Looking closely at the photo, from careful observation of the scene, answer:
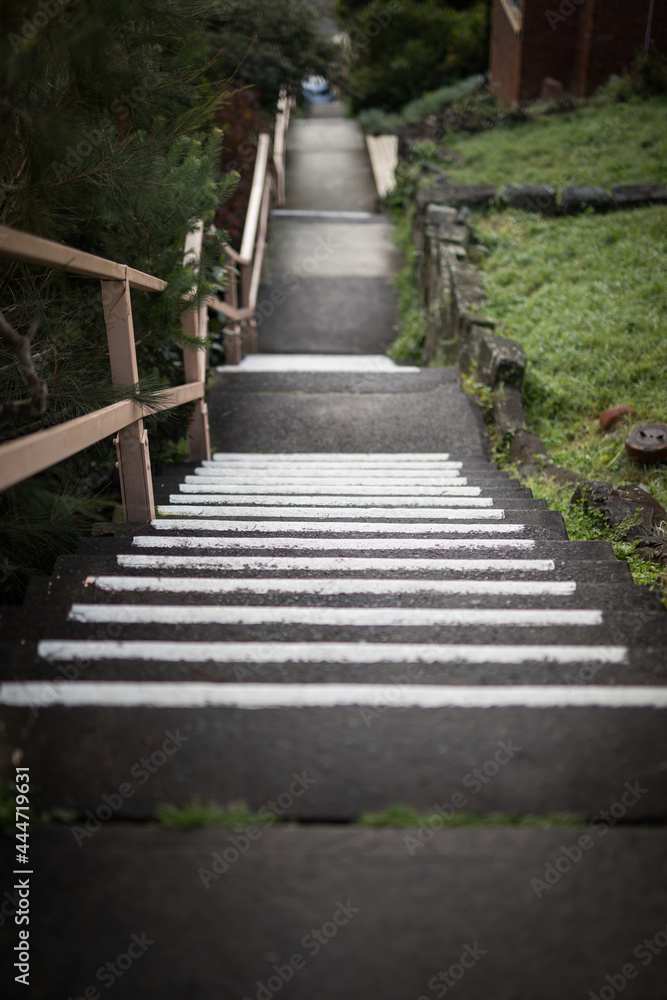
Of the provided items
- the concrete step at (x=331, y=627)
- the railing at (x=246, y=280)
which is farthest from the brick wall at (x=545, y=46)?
the concrete step at (x=331, y=627)

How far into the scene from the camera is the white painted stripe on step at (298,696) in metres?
1.42

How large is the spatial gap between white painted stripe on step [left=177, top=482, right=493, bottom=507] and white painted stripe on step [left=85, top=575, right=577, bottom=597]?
952 millimetres

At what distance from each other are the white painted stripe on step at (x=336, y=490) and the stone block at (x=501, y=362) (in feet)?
5.33

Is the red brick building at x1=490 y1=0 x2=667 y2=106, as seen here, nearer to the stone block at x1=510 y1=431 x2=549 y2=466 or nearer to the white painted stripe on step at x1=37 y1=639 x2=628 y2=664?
the stone block at x1=510 y1=431 x2=549 y2=466

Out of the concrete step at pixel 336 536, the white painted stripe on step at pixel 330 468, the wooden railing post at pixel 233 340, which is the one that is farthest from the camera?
the wooden railing post at pixel 233 340

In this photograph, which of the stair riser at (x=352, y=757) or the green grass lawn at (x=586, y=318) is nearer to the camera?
the stair riser at (x=352, y=757)

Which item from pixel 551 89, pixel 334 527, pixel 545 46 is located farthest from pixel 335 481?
pixel 545 46

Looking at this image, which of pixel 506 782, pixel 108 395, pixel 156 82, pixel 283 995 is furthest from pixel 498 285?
pixel 283 995

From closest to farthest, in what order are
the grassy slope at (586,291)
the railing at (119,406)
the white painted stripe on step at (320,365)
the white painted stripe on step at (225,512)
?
1. the railing at (119,406)
2. the white painted stripe on step at (225,512)
3. the grassy slope at (586,291)
4. the white painted stripe on step at (320,365)

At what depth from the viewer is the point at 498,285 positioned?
20.8 ft

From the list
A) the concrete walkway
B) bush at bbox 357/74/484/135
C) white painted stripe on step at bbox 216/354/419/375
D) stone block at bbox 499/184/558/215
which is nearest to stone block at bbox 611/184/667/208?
stone block at bbox 499/184/558/215

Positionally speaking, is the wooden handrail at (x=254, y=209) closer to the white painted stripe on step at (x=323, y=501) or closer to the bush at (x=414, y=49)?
the white painted stripe on step at (x=323, y=501)

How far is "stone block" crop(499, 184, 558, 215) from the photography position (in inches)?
294

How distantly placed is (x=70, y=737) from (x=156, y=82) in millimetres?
2307
